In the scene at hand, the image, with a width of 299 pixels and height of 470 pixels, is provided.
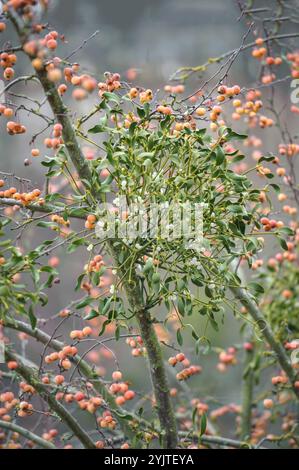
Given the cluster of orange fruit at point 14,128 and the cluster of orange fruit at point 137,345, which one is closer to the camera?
the cluster of orange fruit at point 14,128

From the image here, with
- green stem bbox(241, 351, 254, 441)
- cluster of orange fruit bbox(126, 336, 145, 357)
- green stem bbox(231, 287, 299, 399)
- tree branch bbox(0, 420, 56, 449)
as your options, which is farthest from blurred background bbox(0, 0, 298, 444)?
cluster of orange fruit bbox(126, 336, 145, 357)

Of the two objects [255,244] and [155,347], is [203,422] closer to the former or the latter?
[155,347]

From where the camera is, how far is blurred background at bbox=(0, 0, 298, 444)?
3.10 m

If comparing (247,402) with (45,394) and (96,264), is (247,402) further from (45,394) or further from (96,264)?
(96,264)

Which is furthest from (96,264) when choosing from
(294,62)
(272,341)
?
(294,62)

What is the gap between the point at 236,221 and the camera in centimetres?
128

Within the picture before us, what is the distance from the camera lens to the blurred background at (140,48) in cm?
310

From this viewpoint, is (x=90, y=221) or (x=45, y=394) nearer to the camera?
(x=90, y=221)

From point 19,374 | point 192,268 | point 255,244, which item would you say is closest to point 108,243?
A: point 192,268

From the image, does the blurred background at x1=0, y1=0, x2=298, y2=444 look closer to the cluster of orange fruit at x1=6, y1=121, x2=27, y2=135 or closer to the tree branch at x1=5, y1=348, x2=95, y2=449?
the tree branch at x1=5, y1=348, x2=95, y2=449

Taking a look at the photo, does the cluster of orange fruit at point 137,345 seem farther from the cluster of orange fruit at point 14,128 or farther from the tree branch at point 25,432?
the cluster of orange fruit at point 14,128

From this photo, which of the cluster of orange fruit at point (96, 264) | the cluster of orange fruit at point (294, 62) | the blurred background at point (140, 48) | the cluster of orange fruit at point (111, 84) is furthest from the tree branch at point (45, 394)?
the blurred background at point (140, 48)

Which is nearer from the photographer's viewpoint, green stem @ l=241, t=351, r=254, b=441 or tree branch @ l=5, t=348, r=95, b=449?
tree branch @ l=5, t=348, r=95, b=449

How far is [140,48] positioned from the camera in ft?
10.8
